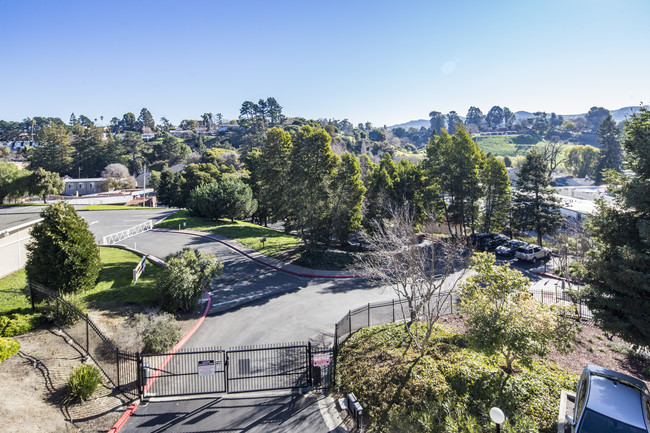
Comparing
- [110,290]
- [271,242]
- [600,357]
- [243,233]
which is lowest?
[600,357]

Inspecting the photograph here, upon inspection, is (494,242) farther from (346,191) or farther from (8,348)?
(8,348)

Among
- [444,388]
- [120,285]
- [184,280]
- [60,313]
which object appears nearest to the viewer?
[444,388]

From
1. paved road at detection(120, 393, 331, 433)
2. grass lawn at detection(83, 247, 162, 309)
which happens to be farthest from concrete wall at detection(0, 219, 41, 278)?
paved road at detection(120, 393, 331, 433)

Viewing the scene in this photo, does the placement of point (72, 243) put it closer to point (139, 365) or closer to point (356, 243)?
point (139, 365)

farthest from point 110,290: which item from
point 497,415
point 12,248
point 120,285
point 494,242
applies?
point 494,242

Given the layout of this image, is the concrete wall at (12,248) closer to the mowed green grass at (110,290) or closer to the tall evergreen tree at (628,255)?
the mowed green grass at (110,290)
